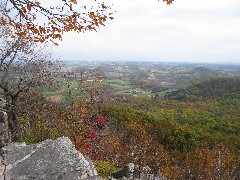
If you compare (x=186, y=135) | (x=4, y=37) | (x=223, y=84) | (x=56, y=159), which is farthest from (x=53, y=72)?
(x=223, y=84)

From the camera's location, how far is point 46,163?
7371 mm

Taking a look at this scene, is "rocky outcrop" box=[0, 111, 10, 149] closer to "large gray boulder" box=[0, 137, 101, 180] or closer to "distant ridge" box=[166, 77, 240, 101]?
"large gray boulder" box=[0, 137, 101, 180]

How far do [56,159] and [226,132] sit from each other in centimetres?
5336

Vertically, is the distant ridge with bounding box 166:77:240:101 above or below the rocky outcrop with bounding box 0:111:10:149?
below

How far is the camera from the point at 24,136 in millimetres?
14469

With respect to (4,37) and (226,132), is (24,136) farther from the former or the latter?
(226,132)

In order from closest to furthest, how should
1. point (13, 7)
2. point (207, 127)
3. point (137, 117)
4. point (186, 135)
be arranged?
point (13, 7), point (186, 135), point (137, 117), point (207, 127)

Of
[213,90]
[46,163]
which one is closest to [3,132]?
[46,163]

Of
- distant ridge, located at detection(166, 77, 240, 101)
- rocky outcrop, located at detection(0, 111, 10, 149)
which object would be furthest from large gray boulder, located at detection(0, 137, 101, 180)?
distant ridge, located at detection(166, 77, 240, 101)

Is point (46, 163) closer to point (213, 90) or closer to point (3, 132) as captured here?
point (3, 132)

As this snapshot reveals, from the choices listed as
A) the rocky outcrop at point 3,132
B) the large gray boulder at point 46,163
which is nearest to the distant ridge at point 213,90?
the rocky outcrop at point 3,132

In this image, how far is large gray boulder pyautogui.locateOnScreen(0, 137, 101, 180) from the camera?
275 inches

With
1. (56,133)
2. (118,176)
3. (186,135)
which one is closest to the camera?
(118,176)

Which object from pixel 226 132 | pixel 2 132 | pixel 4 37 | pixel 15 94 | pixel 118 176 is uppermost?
pixel 4 37
